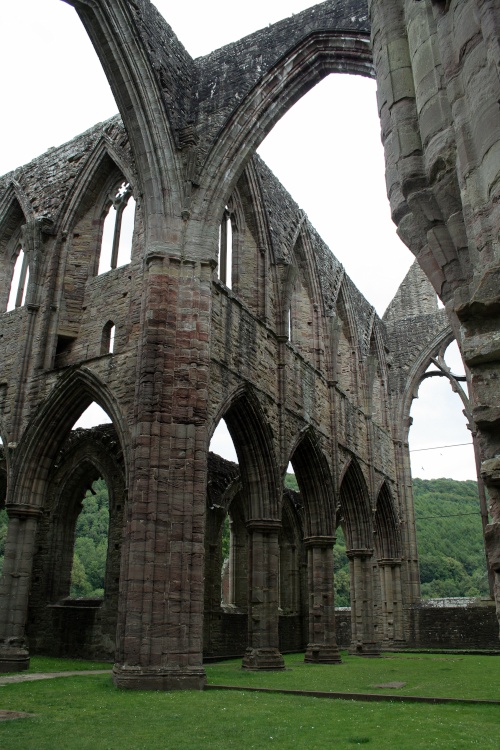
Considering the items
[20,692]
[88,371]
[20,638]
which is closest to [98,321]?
[88,371]

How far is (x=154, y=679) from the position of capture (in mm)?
8938

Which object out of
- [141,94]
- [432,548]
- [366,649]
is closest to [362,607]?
[366,649]

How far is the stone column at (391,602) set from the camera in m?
21.0

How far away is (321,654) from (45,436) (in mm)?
7426

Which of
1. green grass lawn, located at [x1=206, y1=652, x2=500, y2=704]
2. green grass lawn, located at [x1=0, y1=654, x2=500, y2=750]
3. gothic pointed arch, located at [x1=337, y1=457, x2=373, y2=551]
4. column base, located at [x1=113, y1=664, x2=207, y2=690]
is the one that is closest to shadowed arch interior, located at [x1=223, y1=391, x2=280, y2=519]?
green grass lawn, located at [x1=206, y1=652, x2=500, y2=704]

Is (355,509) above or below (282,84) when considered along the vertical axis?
below

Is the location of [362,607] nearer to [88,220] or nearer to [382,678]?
[382,678]

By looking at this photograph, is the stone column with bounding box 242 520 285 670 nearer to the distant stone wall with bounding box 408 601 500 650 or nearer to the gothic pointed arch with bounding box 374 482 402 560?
the gothic pointed arch with bounding box 374 482 402 560

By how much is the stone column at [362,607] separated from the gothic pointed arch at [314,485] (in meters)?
3.05

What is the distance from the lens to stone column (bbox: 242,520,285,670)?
12328 millimetres

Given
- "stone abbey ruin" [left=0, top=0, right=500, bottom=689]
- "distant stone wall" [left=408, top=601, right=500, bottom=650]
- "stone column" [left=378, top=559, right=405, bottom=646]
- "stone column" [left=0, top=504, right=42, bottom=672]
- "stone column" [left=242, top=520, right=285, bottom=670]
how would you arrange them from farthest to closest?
"stone column" [left=378, top=559, right=405, bottom=646], "distant stone wall" [left=408, top=601, right=500, bottom=650], "stone column" [left=242, top=520, right=285, bottom=670], "stone column" [left=0, top=504, right=42, bottom=672], "stone abbey ruin" [left=0, top=0, right=500, bottom=689]

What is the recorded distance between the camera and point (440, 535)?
150ft

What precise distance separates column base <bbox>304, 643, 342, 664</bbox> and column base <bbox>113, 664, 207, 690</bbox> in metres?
6.11

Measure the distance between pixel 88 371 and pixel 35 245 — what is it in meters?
3.89
